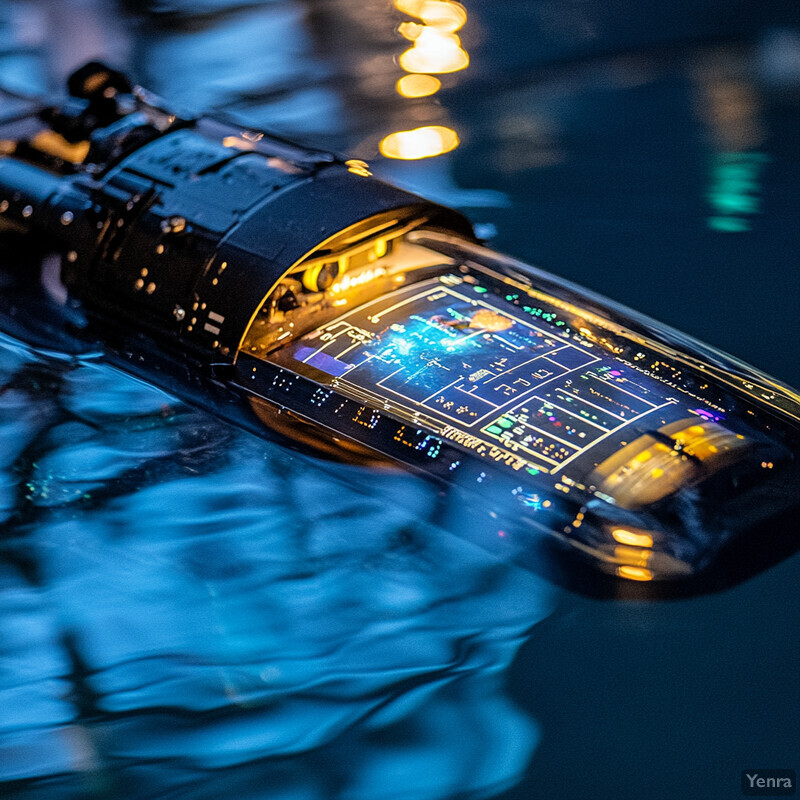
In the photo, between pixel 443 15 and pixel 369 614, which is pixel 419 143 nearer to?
pixel 443 15

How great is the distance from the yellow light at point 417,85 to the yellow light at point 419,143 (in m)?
0.14

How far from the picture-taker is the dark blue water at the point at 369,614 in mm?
986

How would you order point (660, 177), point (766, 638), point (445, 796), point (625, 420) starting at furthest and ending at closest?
point (660, 177) < point (625, 420) < point (766, 638) < point (445, 796)

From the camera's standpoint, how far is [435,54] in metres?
2.27

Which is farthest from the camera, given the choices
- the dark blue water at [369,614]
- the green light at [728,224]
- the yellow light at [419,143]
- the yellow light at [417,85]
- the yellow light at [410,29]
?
the yellow light at [410,29]

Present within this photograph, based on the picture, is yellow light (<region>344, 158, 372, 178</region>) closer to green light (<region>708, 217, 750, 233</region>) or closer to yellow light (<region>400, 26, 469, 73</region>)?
green light (<region>708, 217, 750, 233</region>)

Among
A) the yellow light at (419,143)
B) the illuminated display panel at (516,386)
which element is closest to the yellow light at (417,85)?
the yellow light at (419,143)

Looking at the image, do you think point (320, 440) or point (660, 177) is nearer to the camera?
point (320, 440)

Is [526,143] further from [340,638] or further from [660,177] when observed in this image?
[340,638]

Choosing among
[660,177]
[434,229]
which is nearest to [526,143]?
[660,177]

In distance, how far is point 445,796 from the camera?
95cm

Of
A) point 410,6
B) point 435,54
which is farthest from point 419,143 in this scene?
point 410,6

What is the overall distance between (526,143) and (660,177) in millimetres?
231

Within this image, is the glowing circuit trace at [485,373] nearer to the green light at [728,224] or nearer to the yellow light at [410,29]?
the green light at [728,224]
